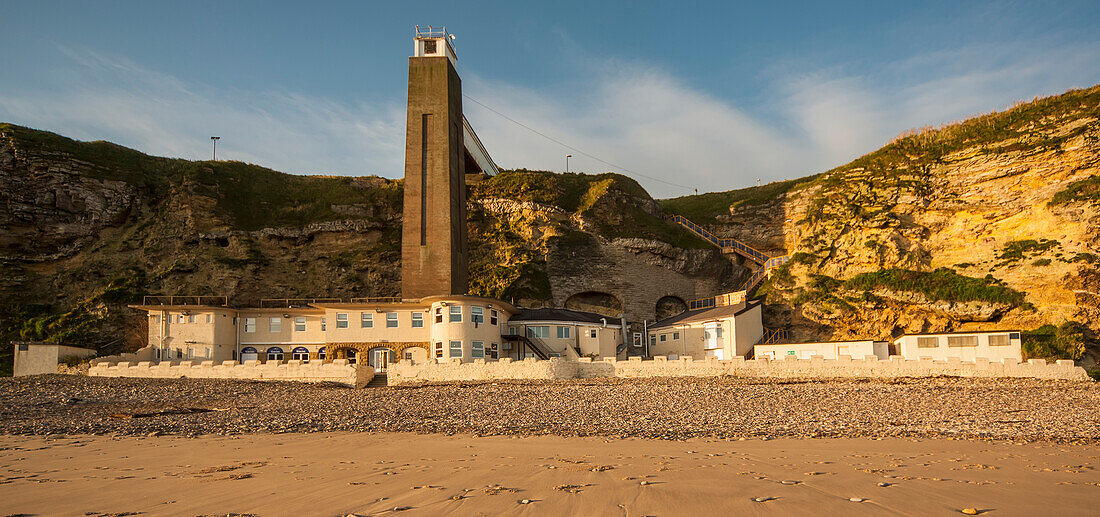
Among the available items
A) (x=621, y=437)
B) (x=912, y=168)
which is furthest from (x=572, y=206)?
(x=621, y=437)

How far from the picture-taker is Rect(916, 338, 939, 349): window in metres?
37.1

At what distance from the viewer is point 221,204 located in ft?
188

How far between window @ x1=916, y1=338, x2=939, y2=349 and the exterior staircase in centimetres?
1334

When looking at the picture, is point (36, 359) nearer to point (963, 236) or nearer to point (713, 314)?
point (713, 314)

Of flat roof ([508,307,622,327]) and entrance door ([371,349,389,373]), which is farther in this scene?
flat roof ([508,307,622,327])

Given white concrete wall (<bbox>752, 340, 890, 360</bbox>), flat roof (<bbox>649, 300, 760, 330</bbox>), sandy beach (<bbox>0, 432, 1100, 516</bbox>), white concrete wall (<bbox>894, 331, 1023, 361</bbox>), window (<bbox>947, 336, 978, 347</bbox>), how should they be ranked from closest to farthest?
1. sandy beach (<bbox>0, 432, 1100, 516</bbox>)
2. white concrete wall (<bbox>894, 331, 1023, 361</bbox>)
3. window (<bbox>947, 336, 978, 347</bbox>)
4. white concrete wall (<bbox>752, 340, 890, 360</bbox>)
5. flat roof (<bbox>649, 300, 760, 330</bbox>)

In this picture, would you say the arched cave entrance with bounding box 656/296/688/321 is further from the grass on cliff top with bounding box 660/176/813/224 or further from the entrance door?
the entrance door

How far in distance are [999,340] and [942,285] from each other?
24.2ft

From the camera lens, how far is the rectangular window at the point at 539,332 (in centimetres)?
4206

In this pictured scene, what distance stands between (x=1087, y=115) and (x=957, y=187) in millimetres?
8289

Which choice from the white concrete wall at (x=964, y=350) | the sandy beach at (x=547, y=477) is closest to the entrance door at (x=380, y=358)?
the sandy beach at (x=547, y=477)

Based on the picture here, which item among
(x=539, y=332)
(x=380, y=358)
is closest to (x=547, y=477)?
(x=539, y=332)

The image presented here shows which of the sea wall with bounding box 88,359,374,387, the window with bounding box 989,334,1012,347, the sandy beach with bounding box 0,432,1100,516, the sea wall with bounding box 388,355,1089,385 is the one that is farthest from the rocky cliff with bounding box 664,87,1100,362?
the sandy beach with bounding box 0,432,1100,516

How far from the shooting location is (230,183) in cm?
6084
